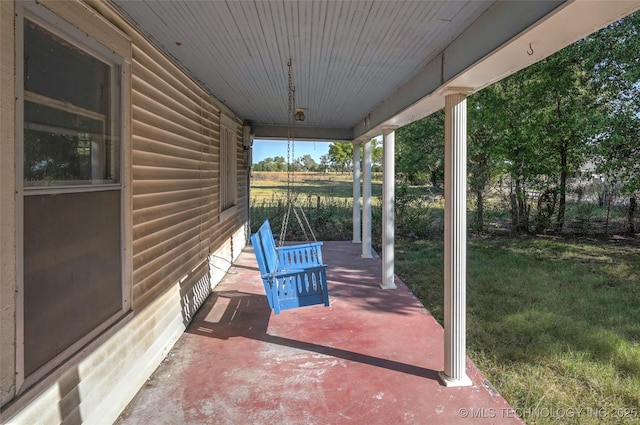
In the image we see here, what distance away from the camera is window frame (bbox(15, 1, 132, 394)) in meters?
1.54

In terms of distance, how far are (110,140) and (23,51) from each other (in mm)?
851

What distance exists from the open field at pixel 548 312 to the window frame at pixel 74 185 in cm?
266

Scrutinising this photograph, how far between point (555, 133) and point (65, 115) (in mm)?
9012

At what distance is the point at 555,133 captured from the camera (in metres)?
8.36

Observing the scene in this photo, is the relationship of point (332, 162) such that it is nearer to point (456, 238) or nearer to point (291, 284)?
point (291, 284)

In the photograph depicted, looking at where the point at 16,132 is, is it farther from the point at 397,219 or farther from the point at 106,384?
the point at 397,219

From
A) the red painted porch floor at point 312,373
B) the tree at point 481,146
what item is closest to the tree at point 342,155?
the tree at point 481,146

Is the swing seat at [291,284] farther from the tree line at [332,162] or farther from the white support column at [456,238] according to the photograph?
the tree line at [332,162]

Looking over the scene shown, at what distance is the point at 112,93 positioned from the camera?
7.90 feet

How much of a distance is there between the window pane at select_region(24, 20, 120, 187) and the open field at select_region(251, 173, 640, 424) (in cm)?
302

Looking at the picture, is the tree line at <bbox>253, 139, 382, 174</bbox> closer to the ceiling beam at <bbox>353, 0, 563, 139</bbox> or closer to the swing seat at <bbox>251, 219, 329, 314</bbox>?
the ceiling beam at <bbox>353, 0, 563, 139</bbox>

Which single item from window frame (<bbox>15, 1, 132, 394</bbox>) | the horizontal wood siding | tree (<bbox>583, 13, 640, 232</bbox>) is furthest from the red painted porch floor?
tree (<bbox>583, 13, 640, 232</bbox>)

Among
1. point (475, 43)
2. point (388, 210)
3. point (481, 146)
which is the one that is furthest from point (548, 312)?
point (481, 146)

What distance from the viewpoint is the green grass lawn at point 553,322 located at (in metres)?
2.83
